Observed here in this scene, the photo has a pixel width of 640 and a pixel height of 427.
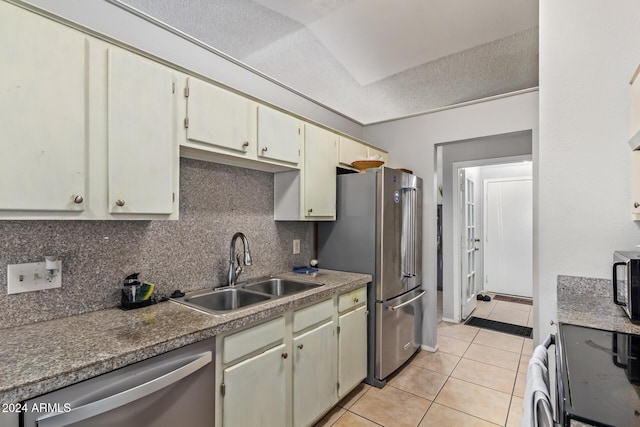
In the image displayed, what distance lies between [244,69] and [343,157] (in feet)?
3.55

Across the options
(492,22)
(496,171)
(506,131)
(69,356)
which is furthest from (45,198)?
(496,171)

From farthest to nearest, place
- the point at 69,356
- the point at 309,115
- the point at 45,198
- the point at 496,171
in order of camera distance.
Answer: the point at 496,171 → the point at 309,115 → the point at 45,198 → the point at 69,356

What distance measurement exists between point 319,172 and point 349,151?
0.53m

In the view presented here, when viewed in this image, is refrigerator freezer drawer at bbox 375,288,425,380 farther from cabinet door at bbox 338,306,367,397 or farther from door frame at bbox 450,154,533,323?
door frame at bbox 450,154,533,323

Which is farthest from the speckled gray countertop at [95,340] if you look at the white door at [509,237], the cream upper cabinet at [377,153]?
the white door at [509,237]

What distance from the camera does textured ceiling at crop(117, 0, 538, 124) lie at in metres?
2.10

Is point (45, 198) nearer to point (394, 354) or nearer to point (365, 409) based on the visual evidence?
point (365, 409)

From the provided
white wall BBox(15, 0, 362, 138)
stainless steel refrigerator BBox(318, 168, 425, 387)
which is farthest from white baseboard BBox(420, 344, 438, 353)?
white wall BBox(15, 0, 362, 138)

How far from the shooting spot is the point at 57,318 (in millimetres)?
1332

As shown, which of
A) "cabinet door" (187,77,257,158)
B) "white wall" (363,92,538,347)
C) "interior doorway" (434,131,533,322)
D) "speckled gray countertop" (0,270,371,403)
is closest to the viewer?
"speckled gray countertop" (0,270,371,403)

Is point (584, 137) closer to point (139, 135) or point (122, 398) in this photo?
point (139, 135)

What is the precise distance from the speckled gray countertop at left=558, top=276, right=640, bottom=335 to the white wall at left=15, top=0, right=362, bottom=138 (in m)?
2.20

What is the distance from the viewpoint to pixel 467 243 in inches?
172

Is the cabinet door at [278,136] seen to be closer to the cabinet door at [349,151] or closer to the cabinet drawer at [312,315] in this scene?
the cabinet door at [349,151]
